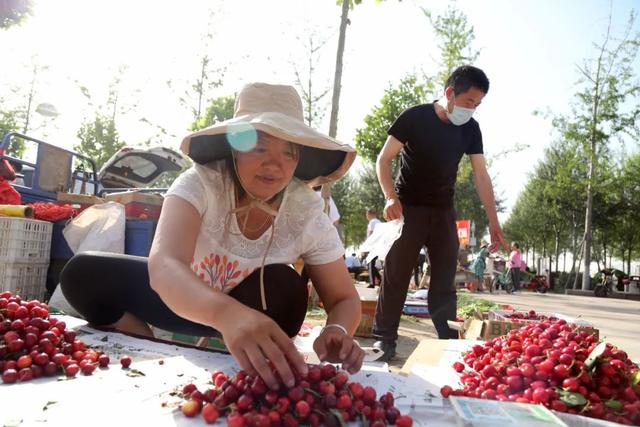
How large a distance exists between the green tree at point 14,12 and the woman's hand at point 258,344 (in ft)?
43.7

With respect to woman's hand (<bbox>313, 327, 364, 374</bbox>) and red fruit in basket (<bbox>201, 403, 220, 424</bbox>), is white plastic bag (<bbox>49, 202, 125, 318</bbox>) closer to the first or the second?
woman's hand (<bbox>313, 327, 364, 374</bbox>)

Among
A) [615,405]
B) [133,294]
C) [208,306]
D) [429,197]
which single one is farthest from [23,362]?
[429,197]

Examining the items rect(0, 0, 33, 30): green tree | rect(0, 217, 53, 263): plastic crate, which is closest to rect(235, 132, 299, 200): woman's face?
rect(0, 217, 53, 263): plastic crate

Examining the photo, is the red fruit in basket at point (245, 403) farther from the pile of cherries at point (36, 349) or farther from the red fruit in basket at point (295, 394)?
the pile of cherries at point (36, 349)

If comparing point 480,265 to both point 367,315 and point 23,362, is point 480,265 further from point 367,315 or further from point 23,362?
point 23,362

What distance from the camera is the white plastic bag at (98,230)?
4180mm

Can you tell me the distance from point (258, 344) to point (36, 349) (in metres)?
1.09

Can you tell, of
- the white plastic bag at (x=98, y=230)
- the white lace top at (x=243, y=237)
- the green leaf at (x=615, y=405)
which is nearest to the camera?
the green leaf at (x=615, y=405)

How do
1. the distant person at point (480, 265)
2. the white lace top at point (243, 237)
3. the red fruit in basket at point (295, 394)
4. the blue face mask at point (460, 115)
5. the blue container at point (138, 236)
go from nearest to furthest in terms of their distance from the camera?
the red fruit in basket at point (295, 394)
the white lace top at point (243, 237)
the blue face mask at point (460, 115)
the blue container at point (138, 236)
the distant person at point (480, 265)

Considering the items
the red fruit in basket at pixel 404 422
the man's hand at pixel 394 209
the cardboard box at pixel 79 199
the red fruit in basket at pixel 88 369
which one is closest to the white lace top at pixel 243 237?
the red fruit in basket at pixel 88 369

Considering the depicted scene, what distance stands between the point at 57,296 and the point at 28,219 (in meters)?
0.83

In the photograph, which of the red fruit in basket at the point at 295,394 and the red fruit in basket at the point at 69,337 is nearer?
the red fruit in basket at the point at 295,394

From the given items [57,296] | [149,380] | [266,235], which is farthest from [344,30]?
[149,380]

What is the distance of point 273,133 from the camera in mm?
1694
